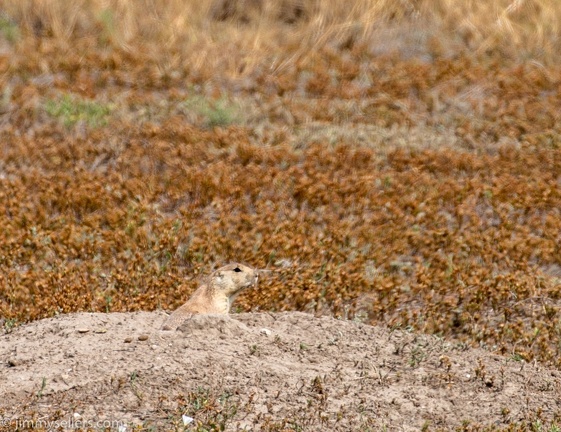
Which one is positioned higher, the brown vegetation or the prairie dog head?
the prairie dog head

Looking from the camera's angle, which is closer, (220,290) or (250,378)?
(250,378)

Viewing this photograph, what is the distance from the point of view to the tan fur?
6734 millimetres

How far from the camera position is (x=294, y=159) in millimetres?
10070

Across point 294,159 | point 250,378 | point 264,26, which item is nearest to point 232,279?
point 250,378

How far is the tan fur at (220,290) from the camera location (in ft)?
22.1

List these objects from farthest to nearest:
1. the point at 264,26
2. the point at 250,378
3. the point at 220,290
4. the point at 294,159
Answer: the point at 264,26 → the point at 294,159 → the point at 220,290 → the point at 250,378

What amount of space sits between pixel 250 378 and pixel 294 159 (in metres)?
4.66

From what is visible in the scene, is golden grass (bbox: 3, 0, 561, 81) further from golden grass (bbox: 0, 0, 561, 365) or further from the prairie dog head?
the prairie dog head

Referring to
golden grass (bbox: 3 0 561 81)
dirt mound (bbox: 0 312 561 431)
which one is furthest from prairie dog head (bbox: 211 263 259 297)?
golden grass (bbox: 3 0 561 81)

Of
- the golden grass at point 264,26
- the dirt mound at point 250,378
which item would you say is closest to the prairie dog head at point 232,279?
the dirt mound at point 250,378

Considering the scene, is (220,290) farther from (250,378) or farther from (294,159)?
(294,159)

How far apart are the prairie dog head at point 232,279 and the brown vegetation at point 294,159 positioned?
0.58 metres

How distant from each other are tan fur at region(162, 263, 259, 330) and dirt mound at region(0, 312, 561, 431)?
0.33 meters

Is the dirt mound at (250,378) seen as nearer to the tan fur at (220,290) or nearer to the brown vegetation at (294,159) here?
the tan fur at (220,290)
